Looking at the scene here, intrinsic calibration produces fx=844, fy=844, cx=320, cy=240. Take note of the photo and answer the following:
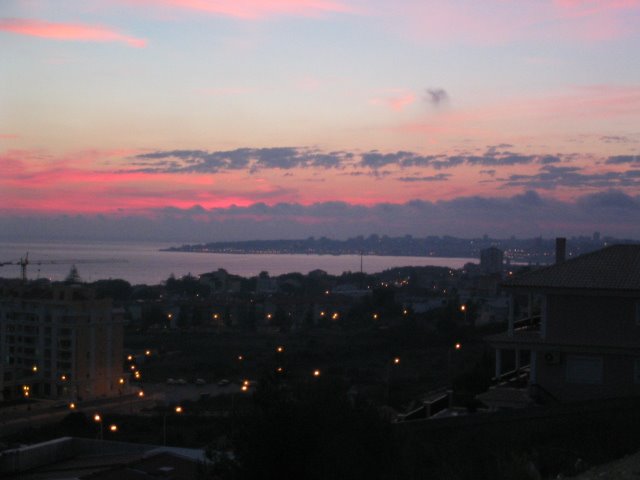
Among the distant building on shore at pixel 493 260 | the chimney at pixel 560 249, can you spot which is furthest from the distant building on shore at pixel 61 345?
the distant building on shore at pixel 493 260

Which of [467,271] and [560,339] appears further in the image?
[467,271]

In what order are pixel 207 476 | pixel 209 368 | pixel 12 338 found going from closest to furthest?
pixel 207 476 → pixel 12 338 → pixel 209 368

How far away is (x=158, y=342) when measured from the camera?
132ft

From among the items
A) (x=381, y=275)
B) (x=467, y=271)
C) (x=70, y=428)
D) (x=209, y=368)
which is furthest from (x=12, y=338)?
(x=467, y=271)

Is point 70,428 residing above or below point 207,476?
below

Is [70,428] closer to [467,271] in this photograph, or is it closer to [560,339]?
Answer: [560,339]

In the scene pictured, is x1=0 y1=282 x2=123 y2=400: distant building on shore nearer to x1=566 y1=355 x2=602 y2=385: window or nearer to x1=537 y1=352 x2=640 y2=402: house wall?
x1=537 y1=352 x2=640 y2=402: house wall

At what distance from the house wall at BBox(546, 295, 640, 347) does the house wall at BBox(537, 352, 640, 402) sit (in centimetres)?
18

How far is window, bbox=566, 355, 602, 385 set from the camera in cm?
933

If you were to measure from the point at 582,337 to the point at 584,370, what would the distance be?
14.8 inches

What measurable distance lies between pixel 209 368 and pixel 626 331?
23.6 metres

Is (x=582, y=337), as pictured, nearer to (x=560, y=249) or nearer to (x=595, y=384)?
(x=595, y=384)

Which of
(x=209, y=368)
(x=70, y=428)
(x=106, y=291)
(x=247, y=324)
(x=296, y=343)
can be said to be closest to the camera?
(x=70, y=428)

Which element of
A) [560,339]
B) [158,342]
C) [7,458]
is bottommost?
[158,342]
